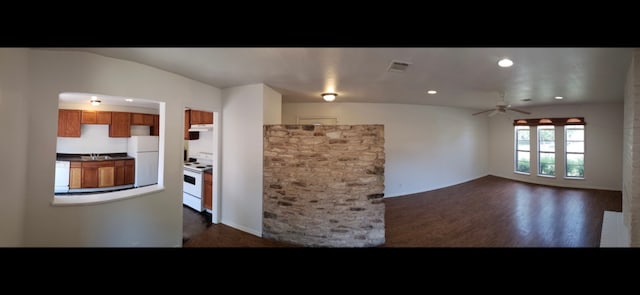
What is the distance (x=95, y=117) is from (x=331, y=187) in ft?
18.4

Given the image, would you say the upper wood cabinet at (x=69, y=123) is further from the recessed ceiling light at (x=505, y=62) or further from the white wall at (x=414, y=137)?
the recessed ceiling light at (x=505, y=62)

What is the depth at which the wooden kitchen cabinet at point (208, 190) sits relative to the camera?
4148mm

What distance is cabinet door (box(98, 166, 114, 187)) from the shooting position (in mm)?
5155

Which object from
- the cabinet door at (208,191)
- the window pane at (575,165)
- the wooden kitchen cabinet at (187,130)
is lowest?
the cabinet door at (208,191)

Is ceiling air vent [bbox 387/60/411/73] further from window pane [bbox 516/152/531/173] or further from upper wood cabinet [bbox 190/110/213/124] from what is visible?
window pane [bbox 516/152/531/173]

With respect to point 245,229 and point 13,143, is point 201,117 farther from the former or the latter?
point 13,143

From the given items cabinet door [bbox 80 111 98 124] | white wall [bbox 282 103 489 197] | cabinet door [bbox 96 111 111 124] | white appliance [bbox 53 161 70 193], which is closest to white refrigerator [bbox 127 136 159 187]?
cabinet door [bbox 96 111 111 124]

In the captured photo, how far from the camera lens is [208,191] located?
13.9 ft

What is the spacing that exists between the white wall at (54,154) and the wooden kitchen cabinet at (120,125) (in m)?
3.79

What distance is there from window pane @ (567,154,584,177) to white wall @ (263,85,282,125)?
7.87 meters

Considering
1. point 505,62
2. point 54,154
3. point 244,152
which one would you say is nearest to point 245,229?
point 244,152

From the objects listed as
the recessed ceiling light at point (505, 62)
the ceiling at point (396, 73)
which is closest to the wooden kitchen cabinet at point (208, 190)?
the ceiling at point (396, 73)
